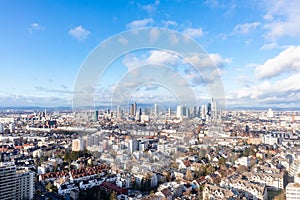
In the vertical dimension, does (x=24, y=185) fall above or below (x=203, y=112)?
below

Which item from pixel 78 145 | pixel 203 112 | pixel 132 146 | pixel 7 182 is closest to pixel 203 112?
pixel 203 112

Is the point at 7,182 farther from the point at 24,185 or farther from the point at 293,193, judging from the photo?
the point at 293,193

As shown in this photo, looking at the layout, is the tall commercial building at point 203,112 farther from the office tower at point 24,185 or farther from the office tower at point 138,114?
the office tower at point 24,185

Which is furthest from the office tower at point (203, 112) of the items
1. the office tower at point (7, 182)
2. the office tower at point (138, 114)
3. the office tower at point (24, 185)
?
the office tower at point (7, 182)

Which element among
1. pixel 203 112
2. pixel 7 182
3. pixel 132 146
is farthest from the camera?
pixel 203 112

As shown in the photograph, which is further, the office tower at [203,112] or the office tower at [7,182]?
the office tower at [203,112]

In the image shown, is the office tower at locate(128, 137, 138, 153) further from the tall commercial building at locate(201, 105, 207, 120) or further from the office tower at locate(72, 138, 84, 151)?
the tall commercial building at locate(201, 105, 207, 120)

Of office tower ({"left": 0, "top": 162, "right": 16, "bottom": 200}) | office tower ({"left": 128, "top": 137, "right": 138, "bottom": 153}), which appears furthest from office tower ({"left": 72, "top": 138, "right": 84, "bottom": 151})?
office tower ({"left": 0, "top": 162, "right": 16, "bottom": 200})

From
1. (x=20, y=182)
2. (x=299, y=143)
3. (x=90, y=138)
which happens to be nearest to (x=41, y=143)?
(x=90, y=138)
